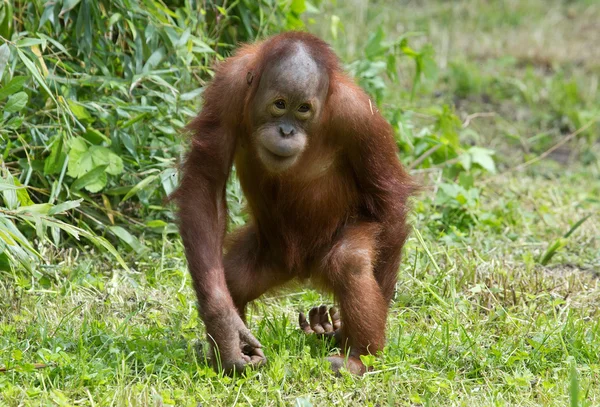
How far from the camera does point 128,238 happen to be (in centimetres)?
476

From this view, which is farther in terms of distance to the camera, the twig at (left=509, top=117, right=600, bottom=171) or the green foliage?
the twig at (left=509, top=117, right=600, bottom=171)

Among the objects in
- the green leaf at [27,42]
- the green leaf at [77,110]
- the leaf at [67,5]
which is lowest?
the green leaf at [77,110]

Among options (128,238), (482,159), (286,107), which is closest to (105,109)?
(128,238)

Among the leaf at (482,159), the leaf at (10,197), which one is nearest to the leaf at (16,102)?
→ the leaf at (10,197)

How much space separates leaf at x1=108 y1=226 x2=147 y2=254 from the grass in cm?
8

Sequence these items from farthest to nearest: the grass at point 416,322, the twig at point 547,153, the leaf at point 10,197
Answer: the twig at point 547,153
the leaf at point 10,197
the grass at point 416,322

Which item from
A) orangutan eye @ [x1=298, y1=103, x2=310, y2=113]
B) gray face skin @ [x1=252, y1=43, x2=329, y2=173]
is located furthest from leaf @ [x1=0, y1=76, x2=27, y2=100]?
orangutan eye @ [x1=298, y1=103, x2=310, y2=113]

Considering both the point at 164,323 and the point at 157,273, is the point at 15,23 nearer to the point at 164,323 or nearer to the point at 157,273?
the point at 157,273

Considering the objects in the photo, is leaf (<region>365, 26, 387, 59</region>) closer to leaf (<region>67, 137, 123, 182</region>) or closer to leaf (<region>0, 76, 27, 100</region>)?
leaf (<region>67, 137, 123, 182</region>)

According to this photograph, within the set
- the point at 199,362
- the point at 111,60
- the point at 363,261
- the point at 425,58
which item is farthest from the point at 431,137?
the point at 199,362

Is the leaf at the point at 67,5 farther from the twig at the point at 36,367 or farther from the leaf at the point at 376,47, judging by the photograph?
the leaf at the point at 376,47

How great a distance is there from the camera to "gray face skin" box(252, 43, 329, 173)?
11.7 feet

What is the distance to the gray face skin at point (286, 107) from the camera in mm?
3564

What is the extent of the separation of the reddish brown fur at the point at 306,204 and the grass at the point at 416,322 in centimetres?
22
